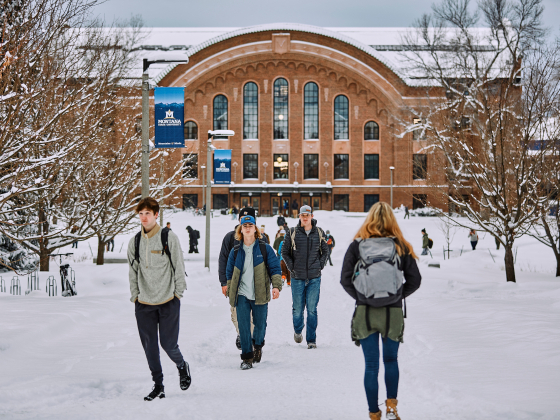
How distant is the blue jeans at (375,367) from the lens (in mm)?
4461

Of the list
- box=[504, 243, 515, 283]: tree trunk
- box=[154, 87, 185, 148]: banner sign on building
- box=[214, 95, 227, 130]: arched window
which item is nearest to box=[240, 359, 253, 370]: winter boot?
box=[154, 87, 185, 148]: banner sign on building

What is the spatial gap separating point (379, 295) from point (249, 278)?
2606 mm

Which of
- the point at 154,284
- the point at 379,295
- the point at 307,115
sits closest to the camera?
the point at 379,295

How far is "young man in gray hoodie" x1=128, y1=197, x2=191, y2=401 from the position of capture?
17.4 ft

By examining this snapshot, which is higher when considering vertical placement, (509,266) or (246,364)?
(246,364)

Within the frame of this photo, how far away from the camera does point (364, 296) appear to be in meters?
4.54

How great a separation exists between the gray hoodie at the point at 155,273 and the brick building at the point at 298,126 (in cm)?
5036

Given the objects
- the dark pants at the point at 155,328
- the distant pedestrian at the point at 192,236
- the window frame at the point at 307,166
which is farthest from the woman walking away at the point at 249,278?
the window frame at the point at 307,166

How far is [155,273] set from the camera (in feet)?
17.4

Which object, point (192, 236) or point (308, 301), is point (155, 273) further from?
point (192, 236)

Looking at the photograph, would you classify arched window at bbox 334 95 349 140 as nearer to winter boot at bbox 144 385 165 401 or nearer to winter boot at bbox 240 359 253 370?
winter boot at bbox 240 359 253 370

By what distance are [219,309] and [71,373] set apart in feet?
20.0

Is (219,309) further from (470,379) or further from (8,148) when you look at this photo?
(470,379)

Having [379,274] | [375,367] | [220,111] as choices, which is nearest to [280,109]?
[220,111]
